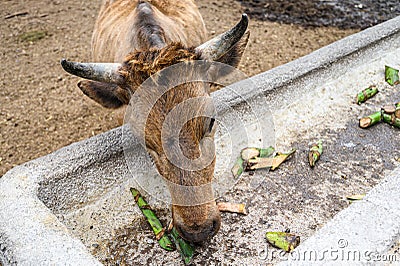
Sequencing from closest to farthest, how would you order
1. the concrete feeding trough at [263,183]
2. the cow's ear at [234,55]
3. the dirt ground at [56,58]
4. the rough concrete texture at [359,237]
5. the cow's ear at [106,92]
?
the rough concrete texture at [359,237], the concrete feeding trough at [263,183], the cow's ear at [106,92], the cow's ear at [234,55], the dirt ground at [56,58]

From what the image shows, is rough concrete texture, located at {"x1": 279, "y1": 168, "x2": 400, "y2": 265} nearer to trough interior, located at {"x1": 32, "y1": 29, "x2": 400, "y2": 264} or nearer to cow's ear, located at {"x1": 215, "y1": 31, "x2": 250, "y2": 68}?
trough interior, located at {"x1": 32, "y1": 29, "x2": 400, "y2": 264}

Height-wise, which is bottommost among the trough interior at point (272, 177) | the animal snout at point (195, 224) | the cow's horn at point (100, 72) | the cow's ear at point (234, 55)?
the trough interior at point (272, 177)

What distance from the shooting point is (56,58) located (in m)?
7.30

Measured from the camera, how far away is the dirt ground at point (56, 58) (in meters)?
5.55

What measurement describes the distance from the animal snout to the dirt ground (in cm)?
235

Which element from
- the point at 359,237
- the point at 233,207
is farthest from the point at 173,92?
the point at 359,237

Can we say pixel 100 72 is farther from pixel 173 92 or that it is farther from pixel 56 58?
pixel 56 58

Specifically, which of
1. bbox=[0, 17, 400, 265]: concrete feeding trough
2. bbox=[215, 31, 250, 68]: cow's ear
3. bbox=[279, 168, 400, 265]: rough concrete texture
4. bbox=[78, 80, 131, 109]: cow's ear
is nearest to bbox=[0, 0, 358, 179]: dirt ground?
bbox=[78, 80, 131, 109]: cow's ear

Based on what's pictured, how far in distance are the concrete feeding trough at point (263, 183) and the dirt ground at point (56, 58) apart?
1417 millimetres

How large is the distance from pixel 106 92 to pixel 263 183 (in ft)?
5.13

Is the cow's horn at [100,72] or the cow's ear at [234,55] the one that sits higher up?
the cow's horn at [100,72]

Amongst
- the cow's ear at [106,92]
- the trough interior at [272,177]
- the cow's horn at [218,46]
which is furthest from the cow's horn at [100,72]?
the trough interior at [272,177]

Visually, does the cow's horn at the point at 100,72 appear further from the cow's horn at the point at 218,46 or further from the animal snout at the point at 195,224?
the animal snout at the point at 195,224

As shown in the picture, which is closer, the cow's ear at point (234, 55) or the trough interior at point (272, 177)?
the trough interior at point (272, 177)
